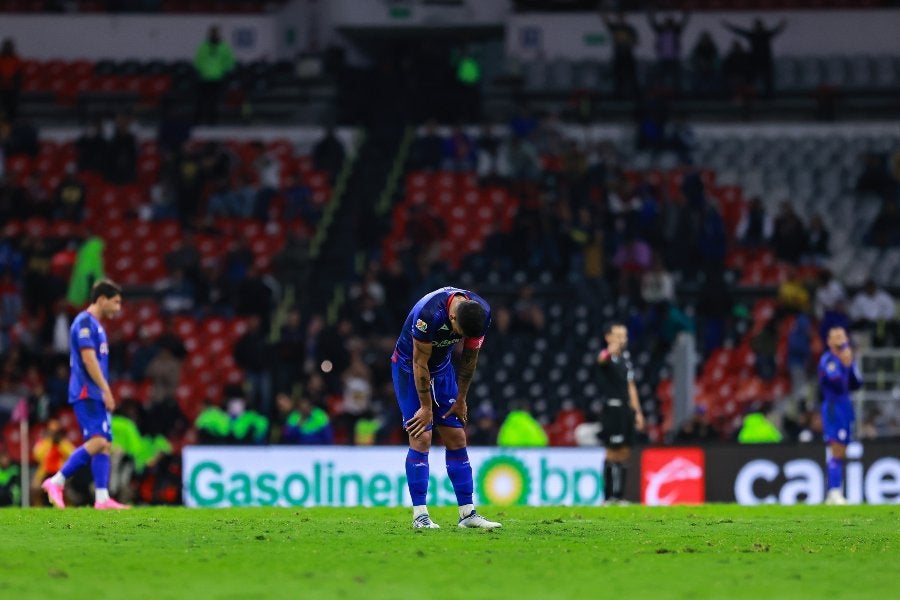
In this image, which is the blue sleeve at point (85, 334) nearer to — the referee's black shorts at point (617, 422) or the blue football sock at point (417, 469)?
the blue football sock at point (417, 469)

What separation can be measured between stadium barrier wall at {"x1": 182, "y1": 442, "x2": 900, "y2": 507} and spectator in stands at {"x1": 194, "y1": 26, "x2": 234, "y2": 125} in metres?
13.4

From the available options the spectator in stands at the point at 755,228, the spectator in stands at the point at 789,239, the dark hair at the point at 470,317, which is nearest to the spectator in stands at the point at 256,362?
the spectator in stands at the point at 755,228

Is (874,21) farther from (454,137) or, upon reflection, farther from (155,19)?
(155,19)

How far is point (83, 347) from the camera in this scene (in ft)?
54.3

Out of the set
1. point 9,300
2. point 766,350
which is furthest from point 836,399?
point 9,300

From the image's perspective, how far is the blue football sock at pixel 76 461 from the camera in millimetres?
16625

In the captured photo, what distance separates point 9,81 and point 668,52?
1328 centimetres

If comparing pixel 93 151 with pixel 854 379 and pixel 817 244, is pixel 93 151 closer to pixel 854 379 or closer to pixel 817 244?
pixel 817 244

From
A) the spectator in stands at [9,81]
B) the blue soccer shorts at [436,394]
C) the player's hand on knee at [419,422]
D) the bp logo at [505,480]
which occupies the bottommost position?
the bp logo at [505,480]

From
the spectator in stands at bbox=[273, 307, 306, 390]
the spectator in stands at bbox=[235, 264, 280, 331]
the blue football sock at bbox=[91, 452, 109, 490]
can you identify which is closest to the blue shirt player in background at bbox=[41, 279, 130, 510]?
the blue football sock at bbox=[91, 452, 109, 490]

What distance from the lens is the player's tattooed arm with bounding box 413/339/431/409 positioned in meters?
12.7

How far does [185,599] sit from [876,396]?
19552mm

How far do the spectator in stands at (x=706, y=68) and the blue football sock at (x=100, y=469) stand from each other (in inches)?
830

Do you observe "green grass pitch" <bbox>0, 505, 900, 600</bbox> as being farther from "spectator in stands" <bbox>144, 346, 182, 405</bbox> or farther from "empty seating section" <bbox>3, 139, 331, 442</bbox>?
"empty seating section" <bbox>3, 139, 331, 442</bbox>
